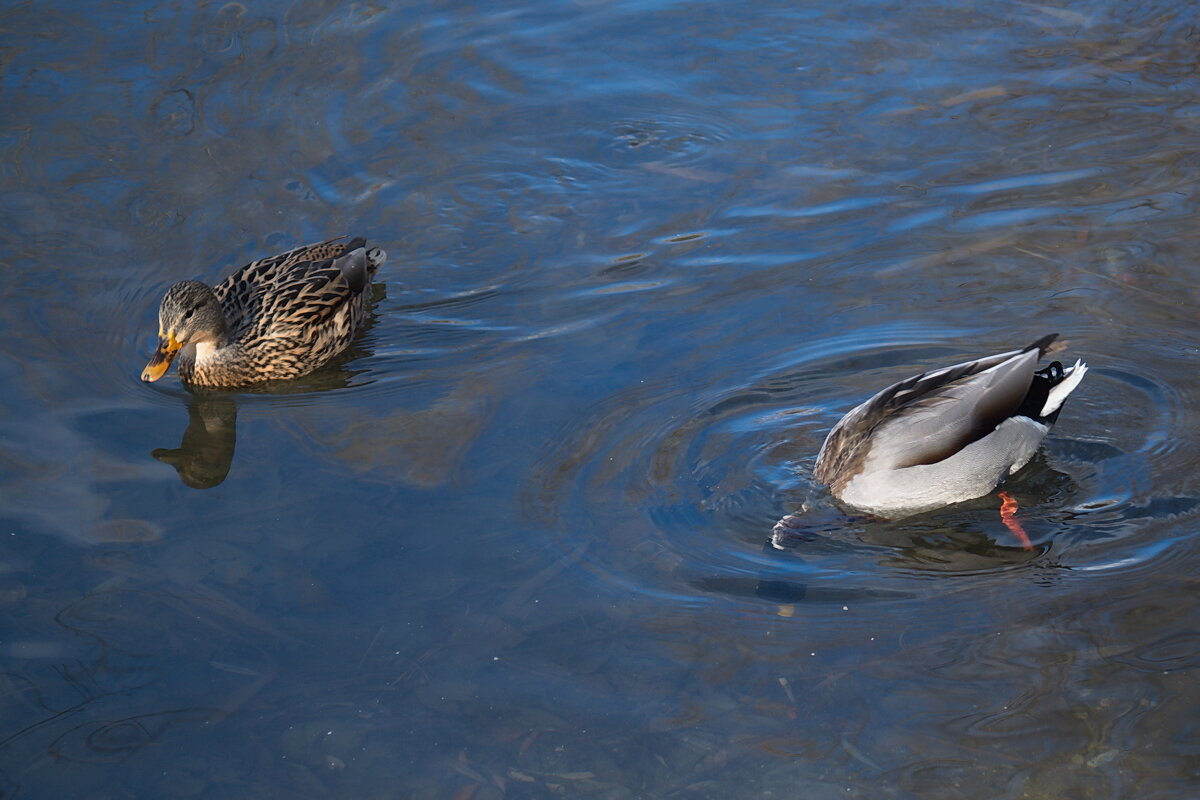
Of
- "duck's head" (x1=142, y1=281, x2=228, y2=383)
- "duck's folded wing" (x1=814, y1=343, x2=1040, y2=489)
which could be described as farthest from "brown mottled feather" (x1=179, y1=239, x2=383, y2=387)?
"duck's folded wing" (x1=814, y1=343, x2=1040, y2=489)

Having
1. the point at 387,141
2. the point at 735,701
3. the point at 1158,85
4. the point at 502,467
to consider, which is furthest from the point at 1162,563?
the point at 387,141

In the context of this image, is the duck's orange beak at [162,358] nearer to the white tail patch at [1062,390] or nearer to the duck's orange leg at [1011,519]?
the duck's orange leg at [1011,519]

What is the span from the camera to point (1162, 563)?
17.5 ft

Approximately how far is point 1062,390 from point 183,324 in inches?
186

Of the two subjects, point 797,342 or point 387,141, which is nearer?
point 797,342

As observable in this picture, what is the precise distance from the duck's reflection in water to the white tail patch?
4136mm

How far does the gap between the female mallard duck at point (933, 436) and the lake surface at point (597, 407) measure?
0.56 feet

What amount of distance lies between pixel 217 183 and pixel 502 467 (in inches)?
162

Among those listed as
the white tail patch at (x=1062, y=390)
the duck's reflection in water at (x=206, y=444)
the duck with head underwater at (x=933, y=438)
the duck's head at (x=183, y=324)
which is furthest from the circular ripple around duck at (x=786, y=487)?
the duck's head at (x=183, y=324)

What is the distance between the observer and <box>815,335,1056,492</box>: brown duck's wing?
577cm

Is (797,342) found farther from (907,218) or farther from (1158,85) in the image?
(1158,85)

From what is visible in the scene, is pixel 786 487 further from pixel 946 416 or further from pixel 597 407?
pixel 597 407

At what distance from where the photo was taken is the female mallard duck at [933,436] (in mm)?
5785

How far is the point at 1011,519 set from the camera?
5.84 m
